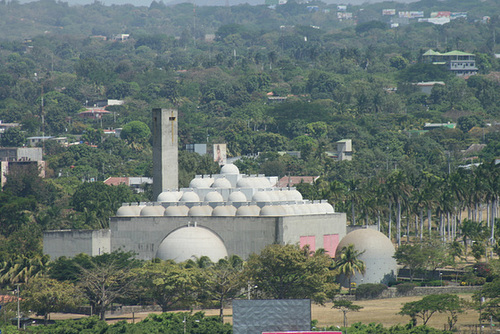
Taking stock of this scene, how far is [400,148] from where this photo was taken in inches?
7653

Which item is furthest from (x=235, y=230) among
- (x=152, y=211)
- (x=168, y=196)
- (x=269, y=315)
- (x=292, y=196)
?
(x=269, y=315)

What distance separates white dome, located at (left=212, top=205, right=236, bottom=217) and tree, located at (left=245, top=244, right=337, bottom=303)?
1606 cm

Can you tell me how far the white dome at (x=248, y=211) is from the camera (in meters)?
96.3

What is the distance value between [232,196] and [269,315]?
55.7 metres

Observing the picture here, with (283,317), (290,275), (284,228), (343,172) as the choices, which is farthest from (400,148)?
(283,317)

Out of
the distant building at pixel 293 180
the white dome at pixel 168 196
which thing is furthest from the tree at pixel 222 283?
the distant building at pixel 293 180

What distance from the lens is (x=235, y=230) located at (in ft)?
312

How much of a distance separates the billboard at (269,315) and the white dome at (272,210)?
50103 millimetres

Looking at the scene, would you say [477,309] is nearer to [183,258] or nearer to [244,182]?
[183,258]

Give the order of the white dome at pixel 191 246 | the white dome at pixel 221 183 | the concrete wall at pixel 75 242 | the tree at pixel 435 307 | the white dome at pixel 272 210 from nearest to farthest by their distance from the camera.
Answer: the tree at pixel 435 307 < the white dome at pixel 191 246 < the white dome at pixel 272 210 < the concrete wall at pixel 75 242 < the white dome at pixel 221 183

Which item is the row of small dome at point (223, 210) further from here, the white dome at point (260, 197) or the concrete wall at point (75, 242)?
the concrete wall at point (75, 242)

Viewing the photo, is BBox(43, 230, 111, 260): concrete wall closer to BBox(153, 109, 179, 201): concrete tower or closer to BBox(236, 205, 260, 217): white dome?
BBox(153, 109, 179, 201): concrete tower

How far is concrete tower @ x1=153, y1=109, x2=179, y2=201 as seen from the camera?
108m

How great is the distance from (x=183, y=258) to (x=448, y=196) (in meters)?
33.1
